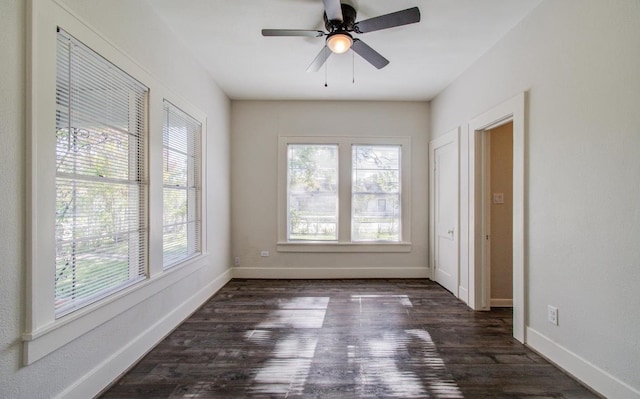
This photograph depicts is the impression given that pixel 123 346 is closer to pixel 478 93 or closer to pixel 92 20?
pixel 92 20

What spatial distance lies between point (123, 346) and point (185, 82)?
242 centimetres

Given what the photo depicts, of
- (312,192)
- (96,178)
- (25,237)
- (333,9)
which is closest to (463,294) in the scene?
(312,192)

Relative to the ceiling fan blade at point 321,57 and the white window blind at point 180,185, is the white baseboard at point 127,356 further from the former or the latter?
the ceiling fan blade at point 321,57

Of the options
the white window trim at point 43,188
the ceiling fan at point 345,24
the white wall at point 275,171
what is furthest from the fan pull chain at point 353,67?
the white window trim at point 43,188

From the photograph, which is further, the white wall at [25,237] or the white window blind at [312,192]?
the white window blind at [312,192]

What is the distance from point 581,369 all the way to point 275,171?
152 inches

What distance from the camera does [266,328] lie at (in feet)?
9.18

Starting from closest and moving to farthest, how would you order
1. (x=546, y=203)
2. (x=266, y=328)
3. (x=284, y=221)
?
(x=546, y=203), (x=266, y=328), (x=284, y=221)

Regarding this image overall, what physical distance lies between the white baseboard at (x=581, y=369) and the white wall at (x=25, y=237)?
10.3 ft

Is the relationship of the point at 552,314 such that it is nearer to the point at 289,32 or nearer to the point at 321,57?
the point at 321,57

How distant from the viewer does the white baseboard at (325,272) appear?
4.52 m

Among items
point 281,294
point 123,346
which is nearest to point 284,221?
point 281,294

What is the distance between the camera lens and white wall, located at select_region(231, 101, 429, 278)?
4.52 metres

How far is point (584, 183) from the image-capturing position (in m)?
1.94
